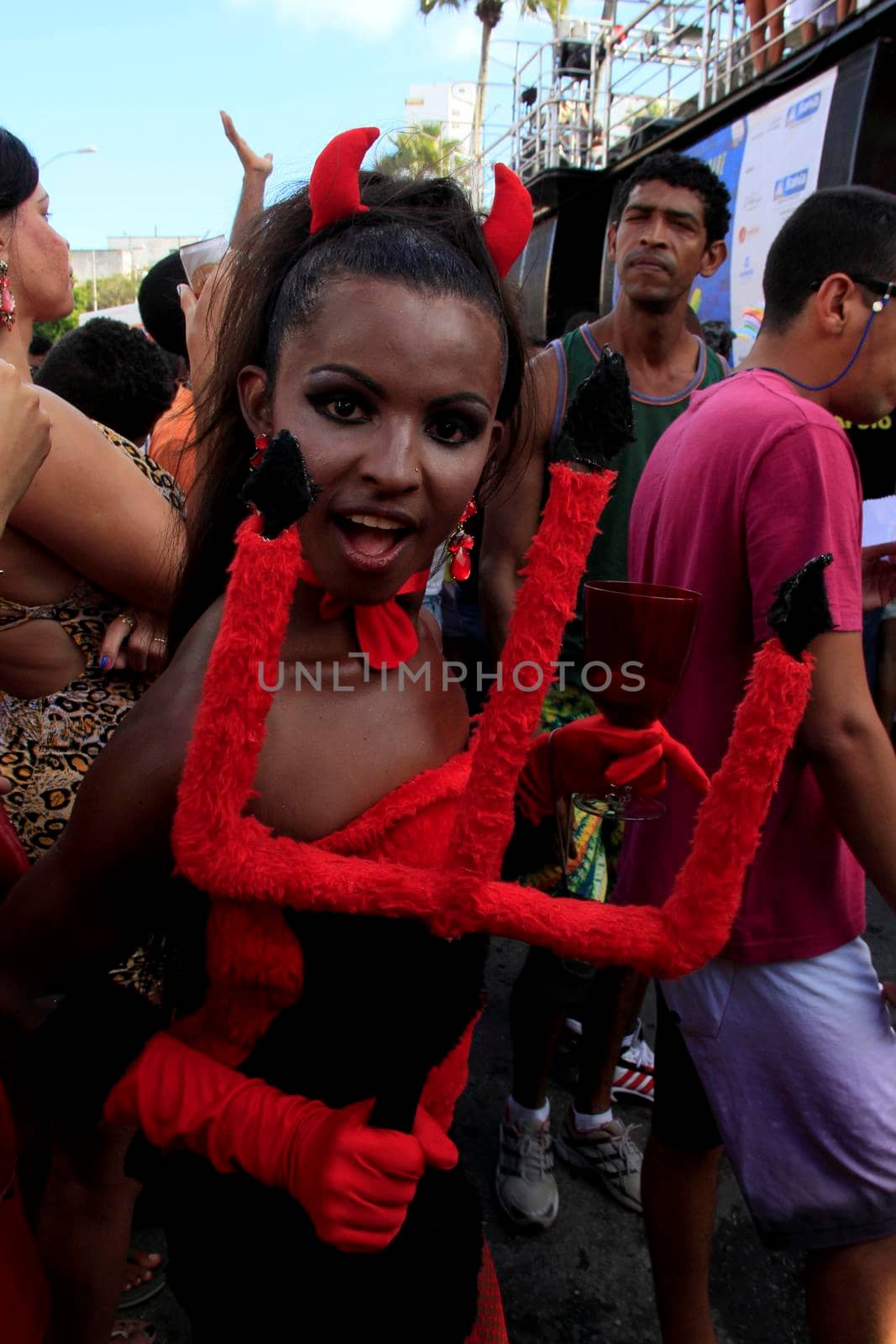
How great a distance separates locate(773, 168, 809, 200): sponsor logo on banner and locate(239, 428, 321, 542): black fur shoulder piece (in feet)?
18.4

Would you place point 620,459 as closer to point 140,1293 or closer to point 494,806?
point 494,806

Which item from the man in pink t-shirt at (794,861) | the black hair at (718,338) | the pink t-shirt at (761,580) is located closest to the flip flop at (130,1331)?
the man in pink t-shirt at (794,861)

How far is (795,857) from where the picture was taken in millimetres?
A: 1576

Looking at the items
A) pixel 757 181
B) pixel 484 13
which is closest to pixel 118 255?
pixel 484 13

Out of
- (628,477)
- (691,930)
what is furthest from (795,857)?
(628,477)

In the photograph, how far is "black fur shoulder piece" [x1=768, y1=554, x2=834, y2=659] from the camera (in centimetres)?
84

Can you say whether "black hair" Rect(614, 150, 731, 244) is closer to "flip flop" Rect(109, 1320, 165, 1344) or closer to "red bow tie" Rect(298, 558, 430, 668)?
"red bow tie" Rect(298, 558, 430, 668)

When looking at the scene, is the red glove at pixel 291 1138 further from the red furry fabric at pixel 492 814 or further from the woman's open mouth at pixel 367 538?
the woman's open mouth at pixel 367 538

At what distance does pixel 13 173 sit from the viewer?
5.51ft

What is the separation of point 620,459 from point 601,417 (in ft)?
6.12

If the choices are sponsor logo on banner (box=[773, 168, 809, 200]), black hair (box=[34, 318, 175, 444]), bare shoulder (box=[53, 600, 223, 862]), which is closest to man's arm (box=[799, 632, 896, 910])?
bare shoulder (box=[53, 600, 223, 862])

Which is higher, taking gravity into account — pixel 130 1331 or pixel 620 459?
pixel 620 459

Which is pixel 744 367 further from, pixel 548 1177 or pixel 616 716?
pixel 548 1177

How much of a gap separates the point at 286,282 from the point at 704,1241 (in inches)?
71.6
